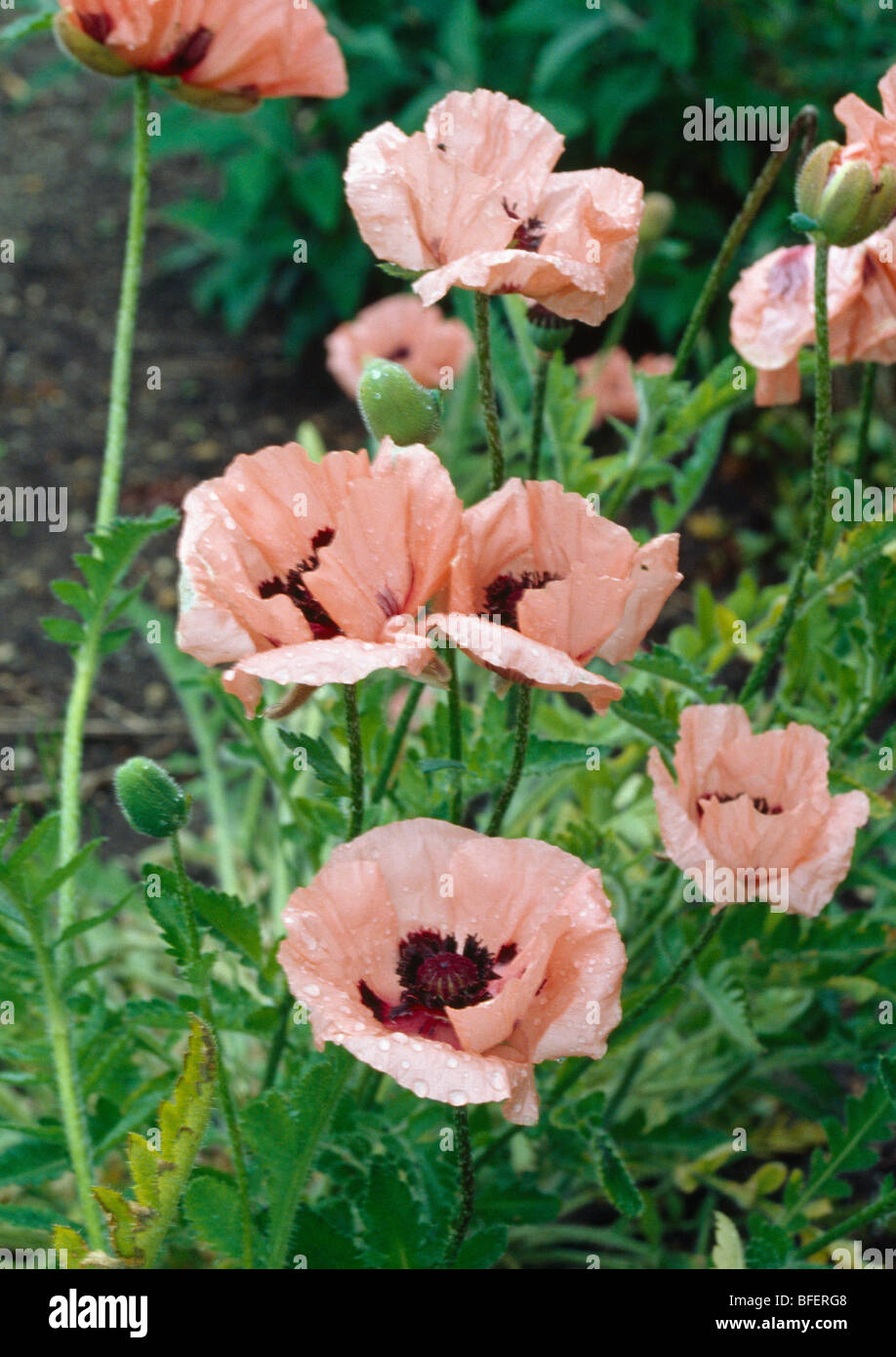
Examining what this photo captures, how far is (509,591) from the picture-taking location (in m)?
0.86

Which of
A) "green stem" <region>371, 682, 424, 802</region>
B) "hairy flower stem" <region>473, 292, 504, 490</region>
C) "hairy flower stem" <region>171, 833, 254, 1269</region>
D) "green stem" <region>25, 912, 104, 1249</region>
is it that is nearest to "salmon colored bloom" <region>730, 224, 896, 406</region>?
"hairy flower stem" <region>473, 292, 504, 490</region>

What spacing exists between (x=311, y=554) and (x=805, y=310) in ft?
1.60

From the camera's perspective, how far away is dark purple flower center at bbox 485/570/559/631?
0.85 m

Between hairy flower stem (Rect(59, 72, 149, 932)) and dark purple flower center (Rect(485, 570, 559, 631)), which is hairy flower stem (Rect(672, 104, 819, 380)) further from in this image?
hairy flower stem (Rect(59, 72, 149, 932))

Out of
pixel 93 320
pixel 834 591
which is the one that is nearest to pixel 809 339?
pixel 834 591

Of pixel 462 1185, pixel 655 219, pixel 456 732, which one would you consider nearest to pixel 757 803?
pixel 456 732

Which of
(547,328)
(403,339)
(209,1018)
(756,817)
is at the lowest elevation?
(209,1018)

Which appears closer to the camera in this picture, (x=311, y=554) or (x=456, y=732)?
(x=311, y=554)

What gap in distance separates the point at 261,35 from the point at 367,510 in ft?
1.75

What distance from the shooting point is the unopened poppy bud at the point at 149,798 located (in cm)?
86

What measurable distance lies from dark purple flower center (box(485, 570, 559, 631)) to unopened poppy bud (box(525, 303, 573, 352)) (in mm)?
305

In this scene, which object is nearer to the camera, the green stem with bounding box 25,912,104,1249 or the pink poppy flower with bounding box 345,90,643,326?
the pink poppy flower with bounding box 345,90,643,326

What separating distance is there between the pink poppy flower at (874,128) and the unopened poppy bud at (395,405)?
34 centimetres

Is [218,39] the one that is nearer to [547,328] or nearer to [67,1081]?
[547,328]
